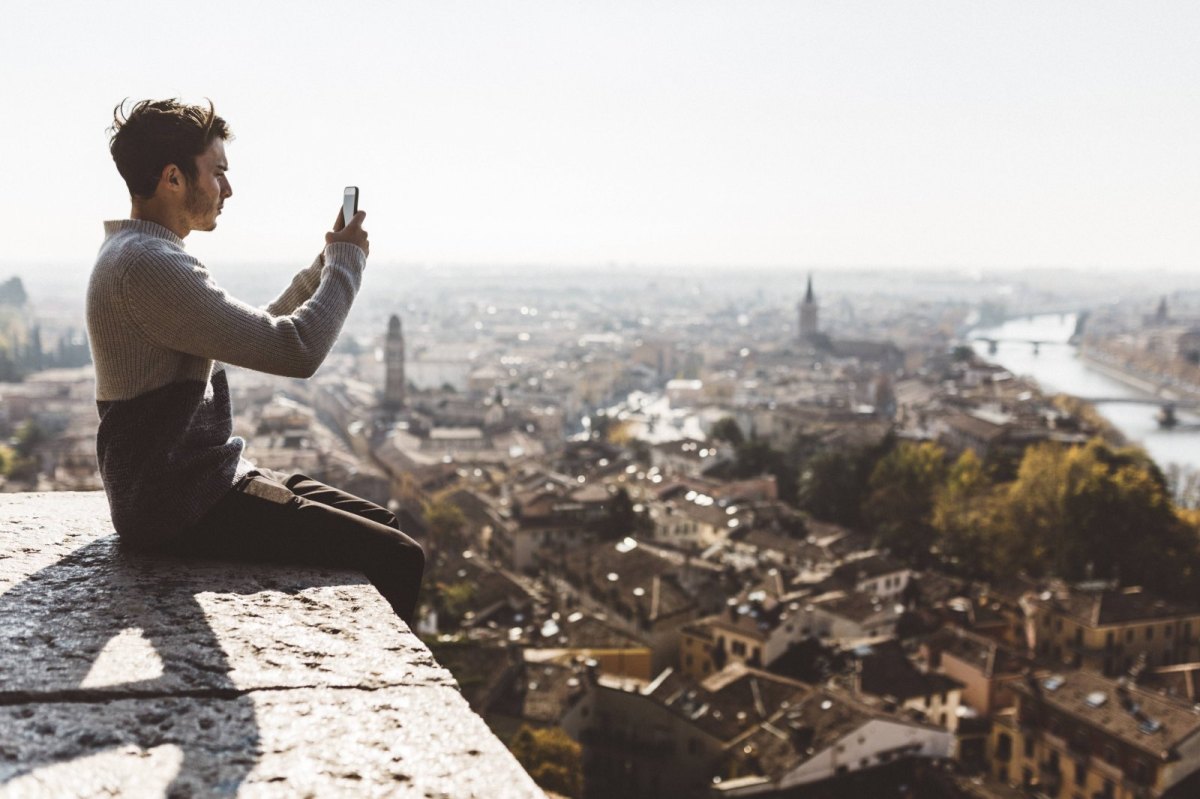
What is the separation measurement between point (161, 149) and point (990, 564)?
14.0 meters

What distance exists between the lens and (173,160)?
1290 millimetres

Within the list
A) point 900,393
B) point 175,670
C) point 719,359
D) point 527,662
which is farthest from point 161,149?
point 719,359

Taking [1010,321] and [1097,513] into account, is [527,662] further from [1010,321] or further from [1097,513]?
[1010,321]

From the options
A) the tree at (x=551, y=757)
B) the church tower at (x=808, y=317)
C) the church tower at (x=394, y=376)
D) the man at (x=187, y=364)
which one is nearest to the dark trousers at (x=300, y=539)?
the man at (x=187, y=364)

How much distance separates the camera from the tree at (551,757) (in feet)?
21.0

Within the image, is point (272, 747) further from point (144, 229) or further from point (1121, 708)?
point (1121, 708)

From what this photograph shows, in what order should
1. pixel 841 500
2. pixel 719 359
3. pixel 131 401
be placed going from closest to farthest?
pixel 131 401
pixel 841 500
pixel 719 359

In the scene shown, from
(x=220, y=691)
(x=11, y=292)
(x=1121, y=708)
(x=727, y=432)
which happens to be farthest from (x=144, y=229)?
(x=11, y=292)

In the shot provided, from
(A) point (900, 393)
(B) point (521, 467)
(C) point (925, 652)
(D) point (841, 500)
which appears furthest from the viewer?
(A) point (900, 393)

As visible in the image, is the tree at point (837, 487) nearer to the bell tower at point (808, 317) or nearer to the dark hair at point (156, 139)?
the dark hair at point (156, 139)

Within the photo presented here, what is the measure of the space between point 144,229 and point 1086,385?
47.7m

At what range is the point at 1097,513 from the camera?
1332 cm

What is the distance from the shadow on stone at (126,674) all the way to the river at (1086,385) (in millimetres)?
25460

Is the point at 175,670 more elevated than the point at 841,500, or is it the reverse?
the point at 175,670
